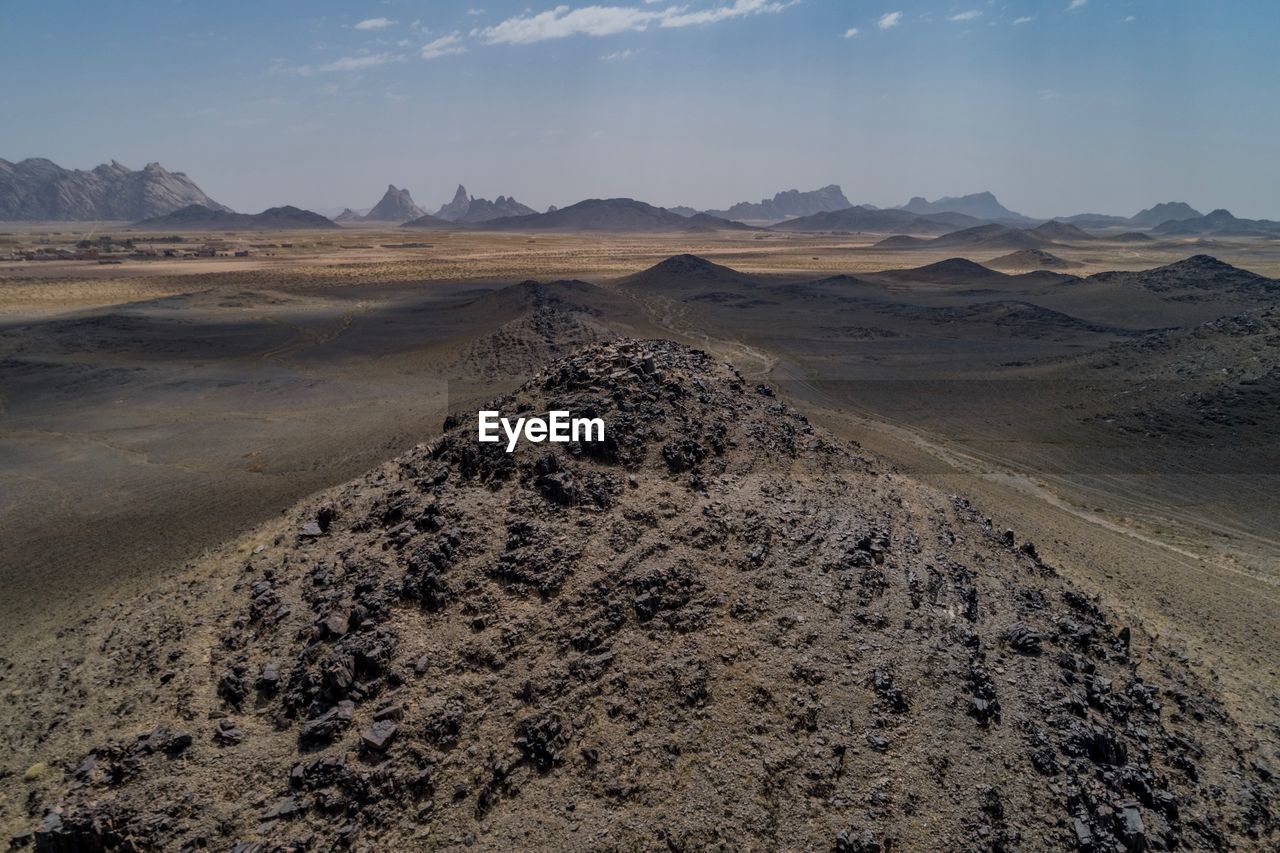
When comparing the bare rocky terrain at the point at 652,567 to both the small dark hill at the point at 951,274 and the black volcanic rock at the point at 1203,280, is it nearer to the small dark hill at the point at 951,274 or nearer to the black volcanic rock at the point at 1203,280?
the black volcanic rock at the point at 1203,280

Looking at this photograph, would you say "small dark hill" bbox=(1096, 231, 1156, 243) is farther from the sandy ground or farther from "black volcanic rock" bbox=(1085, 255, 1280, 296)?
the sandy ground

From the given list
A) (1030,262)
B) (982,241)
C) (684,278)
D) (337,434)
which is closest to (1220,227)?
(982,241)

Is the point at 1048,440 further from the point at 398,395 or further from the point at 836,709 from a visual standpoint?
the point at 398,395

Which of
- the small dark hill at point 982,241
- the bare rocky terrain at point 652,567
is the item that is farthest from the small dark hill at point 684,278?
the small dark hill at point 982,241

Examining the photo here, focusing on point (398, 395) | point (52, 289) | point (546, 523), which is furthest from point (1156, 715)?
point (52, 289)

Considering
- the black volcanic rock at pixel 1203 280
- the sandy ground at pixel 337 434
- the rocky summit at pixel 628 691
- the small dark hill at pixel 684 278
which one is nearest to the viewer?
the rocky summit at pixel 628 691

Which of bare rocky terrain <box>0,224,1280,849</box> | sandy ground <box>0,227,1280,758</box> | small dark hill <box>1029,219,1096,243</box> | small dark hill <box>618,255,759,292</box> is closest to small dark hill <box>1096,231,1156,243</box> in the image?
small dark hill <box>1029,219,1096,243</box>

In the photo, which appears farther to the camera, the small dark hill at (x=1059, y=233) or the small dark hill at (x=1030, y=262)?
the small dark hill at (x=1059, y=233)

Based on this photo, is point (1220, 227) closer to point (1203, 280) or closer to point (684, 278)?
point (1203, 280)
